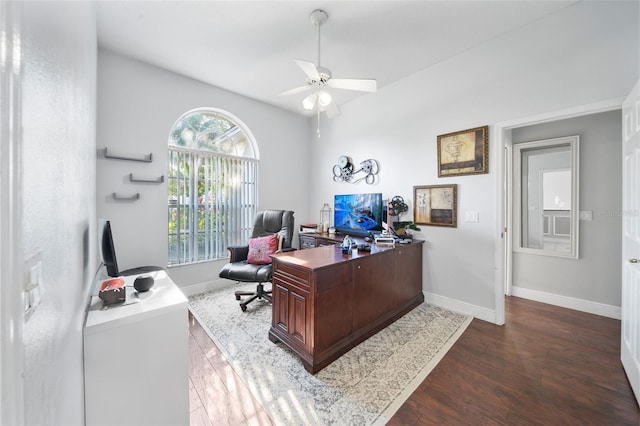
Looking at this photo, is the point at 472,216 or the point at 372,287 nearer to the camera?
the point at 372,287

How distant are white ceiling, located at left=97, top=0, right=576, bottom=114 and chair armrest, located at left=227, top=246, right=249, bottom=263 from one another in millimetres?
2288

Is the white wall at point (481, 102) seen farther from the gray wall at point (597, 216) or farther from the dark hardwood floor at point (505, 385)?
the gray wall at point (597, 216)

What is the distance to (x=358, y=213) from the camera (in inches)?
143

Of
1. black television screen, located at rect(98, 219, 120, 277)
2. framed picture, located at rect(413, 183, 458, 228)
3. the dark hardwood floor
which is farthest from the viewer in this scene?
framed picture, located at rect(413, 183, 458, 228)

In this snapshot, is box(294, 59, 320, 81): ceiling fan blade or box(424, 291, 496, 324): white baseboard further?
box(424, 291, 496, 324): white baseboard

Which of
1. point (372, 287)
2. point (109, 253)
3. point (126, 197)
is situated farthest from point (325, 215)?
point (109, 253)

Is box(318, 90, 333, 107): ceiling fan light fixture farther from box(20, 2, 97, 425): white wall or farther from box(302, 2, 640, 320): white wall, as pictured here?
box(20, 2, 97, 425): white wall

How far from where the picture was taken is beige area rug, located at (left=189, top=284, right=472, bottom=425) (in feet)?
5.02

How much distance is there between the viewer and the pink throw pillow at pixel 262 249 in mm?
3043

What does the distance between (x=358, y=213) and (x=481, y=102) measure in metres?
1.95

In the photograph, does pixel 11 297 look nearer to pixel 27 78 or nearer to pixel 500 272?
pixel 27 78

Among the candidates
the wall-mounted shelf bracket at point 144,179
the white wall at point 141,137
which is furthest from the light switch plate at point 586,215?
the wall-mounted shelf bracket at point 144,179

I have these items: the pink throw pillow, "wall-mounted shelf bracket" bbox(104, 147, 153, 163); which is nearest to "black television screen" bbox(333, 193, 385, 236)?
the pink throw pillow

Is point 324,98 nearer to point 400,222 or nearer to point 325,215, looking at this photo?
point 400,222
